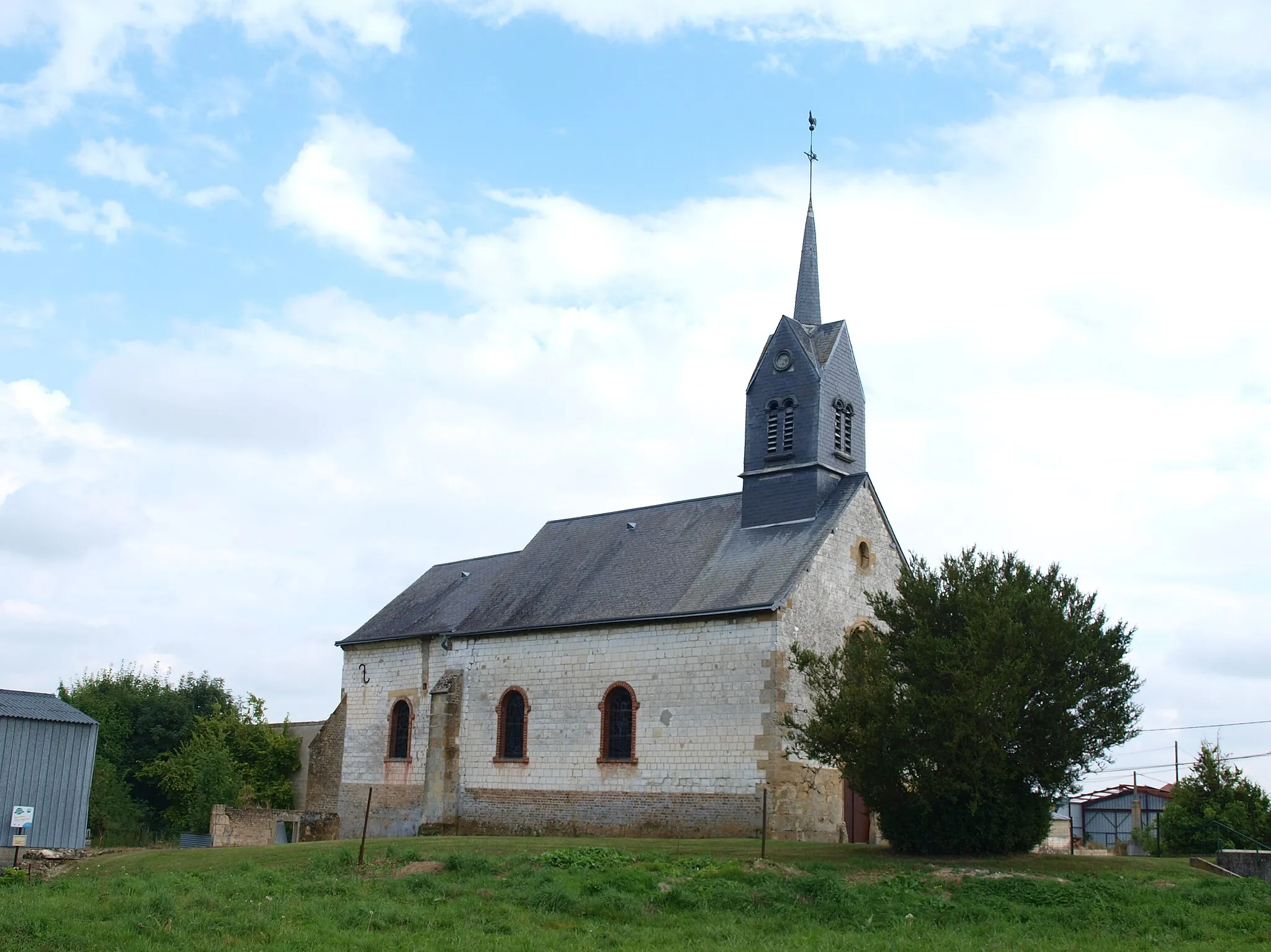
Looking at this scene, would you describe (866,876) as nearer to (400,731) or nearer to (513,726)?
(513,726)

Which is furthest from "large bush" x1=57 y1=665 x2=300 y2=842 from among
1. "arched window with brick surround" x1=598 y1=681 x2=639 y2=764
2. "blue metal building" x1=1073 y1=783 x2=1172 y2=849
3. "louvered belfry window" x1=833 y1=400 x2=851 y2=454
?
"blue metal building" x1=1073 y1=783 x2=1172 y2=849

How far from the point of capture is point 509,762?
30969 millimetres

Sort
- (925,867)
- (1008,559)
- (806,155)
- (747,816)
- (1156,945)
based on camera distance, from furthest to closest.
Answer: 1. (806,155)
2. (747,816)
3. (1008,559)
4. (925,867)
5. (1156,945)

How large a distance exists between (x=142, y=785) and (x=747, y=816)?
26.3m

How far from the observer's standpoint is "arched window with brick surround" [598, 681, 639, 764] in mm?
28844

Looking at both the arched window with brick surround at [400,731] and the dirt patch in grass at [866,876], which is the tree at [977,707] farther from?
the arched window with brick surround at [400,731]

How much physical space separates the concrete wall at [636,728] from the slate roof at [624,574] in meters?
0.44

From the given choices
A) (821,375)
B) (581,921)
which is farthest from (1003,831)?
(821,375)

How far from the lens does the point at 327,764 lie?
3691cm

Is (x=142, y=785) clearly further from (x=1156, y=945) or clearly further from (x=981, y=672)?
(x=1156, y=945)

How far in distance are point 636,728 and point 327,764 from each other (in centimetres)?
1284

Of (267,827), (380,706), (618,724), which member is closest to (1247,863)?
(618,724)

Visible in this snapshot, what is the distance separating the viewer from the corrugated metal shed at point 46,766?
88.4 ft

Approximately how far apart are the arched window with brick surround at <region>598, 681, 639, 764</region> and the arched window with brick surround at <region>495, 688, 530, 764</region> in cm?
250
